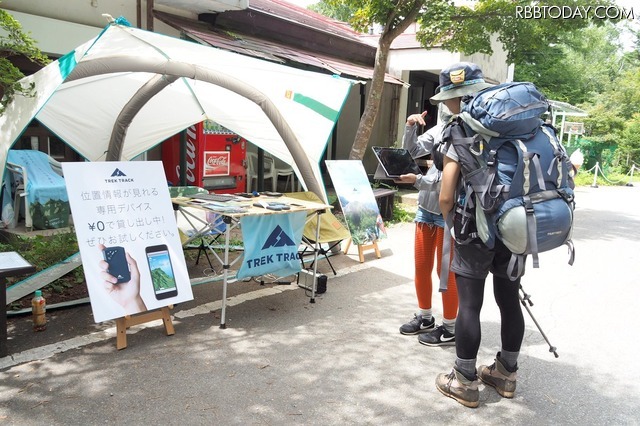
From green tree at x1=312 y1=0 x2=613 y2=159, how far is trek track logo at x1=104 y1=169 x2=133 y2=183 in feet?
17.6

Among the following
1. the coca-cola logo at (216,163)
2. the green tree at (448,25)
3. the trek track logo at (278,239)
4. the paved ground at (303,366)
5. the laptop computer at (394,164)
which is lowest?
the paved ground at (303,366)

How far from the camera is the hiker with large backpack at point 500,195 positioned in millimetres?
2691

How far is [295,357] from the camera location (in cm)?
377

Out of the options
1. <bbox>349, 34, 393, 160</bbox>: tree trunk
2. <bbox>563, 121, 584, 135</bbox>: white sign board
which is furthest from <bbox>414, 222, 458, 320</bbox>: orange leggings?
<bbox>563, 121, 584, 135</bbox>: white sign board

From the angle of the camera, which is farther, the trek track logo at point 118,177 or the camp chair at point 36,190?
the camp chair at point 36,190

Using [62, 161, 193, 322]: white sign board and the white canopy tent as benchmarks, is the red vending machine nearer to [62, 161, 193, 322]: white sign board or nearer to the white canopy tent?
the white canopy tent

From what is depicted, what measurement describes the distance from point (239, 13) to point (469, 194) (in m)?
7.73

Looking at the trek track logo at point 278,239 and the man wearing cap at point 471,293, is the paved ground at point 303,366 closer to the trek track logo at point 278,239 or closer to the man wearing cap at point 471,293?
the man wearing cap at point 471,293

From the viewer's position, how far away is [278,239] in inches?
184

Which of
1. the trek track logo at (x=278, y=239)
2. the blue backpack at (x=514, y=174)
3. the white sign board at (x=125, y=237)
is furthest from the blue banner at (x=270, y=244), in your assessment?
the blue backpack at (x=514, y=174)

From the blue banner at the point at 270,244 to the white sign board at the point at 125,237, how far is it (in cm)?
58

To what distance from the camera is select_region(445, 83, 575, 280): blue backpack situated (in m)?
2.68

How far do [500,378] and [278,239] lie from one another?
221cm

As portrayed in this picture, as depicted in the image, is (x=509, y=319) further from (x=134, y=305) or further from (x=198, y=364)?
(x=134, y=305)
